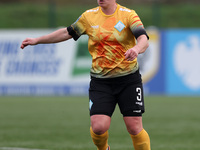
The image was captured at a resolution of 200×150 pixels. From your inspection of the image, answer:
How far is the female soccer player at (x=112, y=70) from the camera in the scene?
20.6 feet

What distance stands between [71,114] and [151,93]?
565 cm

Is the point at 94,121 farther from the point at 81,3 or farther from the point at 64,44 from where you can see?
the point at 81,3

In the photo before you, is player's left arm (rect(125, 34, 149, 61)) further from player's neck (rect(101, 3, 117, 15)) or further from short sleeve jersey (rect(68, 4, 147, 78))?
player's neck (rect(101, 3, 117, 15))

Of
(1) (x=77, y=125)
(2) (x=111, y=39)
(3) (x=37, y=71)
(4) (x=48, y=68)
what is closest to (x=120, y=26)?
(2) (x=111, y=39)

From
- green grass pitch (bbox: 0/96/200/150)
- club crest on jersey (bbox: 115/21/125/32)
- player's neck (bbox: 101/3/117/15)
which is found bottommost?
green grass pitch (bbox: 0/96/200/150)

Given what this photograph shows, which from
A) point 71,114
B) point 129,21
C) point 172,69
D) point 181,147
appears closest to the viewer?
point 129,21

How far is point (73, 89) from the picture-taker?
18.1 metres

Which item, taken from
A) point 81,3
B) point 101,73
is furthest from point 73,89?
point 81,3

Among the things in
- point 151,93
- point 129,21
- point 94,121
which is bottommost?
point 151,93

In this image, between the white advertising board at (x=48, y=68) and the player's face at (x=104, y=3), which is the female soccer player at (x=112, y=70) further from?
the white advertising board at (x=48, y=68)

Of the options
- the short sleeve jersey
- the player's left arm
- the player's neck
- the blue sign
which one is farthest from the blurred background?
the player's left arm

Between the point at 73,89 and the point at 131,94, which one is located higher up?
the point at 131,94

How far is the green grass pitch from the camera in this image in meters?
8.53

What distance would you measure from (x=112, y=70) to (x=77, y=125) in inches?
187
